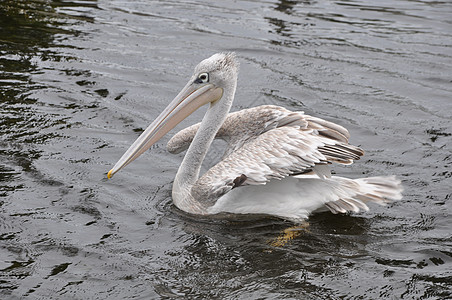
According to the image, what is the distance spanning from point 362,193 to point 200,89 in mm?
1414

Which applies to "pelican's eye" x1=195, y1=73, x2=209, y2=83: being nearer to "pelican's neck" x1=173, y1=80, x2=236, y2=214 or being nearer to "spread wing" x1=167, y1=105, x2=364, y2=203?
"pelican's neck" x1=173, y1=80, x2=236, y2=214

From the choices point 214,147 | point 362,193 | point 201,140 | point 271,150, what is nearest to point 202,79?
point 201,140

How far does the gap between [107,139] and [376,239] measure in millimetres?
2603

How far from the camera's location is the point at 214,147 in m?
6.36

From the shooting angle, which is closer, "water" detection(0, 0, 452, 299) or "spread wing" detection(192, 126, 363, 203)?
"water" detection(0, 0, 452, 299)

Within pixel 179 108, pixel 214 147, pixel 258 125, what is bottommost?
pixel 214 147

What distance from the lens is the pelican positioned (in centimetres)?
469

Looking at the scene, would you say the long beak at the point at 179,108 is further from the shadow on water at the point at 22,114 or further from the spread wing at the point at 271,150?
the shadow on water at the point at 22,114

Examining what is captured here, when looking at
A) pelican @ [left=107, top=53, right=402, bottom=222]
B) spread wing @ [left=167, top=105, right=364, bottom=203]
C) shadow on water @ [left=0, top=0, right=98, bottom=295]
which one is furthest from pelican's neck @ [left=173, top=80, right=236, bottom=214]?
shadow on water @ [left=0, top=0, right=98, bottom=295]

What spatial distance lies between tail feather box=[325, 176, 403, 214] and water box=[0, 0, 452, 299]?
12cm

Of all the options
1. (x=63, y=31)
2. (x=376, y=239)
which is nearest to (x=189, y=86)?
(x=376, y=239)

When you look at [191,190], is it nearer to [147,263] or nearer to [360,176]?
[147,263]

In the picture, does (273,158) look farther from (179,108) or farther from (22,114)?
(22,114)

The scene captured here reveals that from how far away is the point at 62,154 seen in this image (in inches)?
224
